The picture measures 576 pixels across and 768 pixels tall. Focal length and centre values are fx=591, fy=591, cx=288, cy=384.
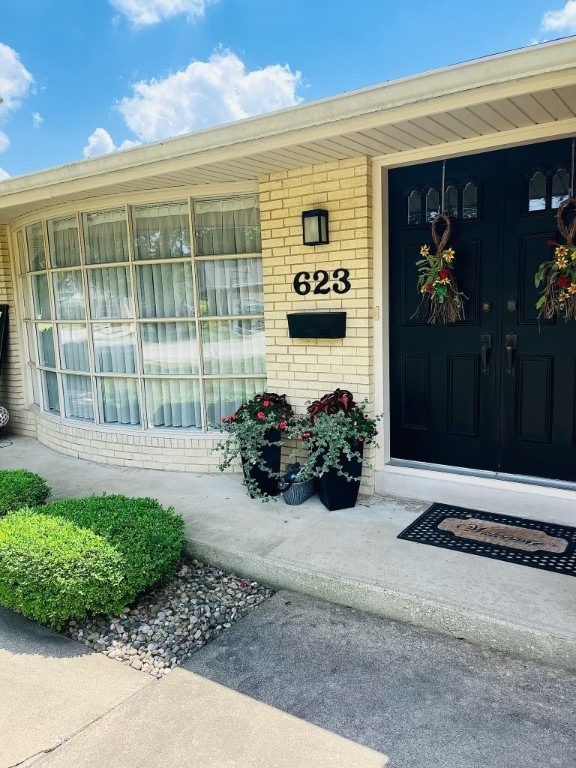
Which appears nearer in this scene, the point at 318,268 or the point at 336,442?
the point at 336,442

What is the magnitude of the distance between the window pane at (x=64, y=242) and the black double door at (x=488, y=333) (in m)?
2.98

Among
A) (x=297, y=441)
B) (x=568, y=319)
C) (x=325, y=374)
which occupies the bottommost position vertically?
(x=297, y=441)

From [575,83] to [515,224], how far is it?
115 cm

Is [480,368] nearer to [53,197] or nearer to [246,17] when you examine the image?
[53,197]

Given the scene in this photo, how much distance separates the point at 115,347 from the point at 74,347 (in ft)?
2.00

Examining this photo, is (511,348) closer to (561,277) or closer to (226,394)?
(561,277)

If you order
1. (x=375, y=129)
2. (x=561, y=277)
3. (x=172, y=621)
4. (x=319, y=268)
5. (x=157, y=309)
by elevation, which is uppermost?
(x=375, y=129)

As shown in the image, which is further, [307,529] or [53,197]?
[53,197]

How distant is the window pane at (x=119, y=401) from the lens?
17.5 feet

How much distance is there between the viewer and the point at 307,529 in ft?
11.8

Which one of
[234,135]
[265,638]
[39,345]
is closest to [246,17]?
[39,345]

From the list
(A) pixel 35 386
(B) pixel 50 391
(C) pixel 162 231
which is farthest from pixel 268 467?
(A) pixel 35 386

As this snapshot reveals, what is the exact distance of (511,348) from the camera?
3656mm

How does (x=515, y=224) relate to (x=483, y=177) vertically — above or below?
below
